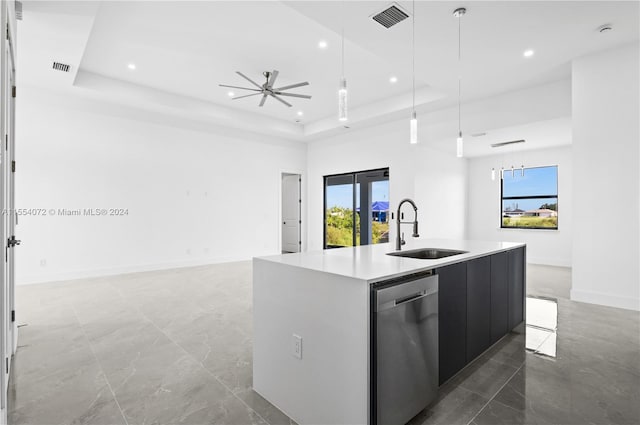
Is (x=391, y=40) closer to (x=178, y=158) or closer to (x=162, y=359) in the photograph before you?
(x=162, y=359)

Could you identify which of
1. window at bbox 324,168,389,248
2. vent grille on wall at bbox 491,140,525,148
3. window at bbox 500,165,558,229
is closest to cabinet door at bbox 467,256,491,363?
window at bbox 324,168,389,248

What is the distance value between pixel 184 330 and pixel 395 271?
94.5 inches

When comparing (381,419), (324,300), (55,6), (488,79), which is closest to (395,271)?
(324,300)

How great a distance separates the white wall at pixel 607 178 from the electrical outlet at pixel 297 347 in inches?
164

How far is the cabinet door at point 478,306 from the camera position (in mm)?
2229

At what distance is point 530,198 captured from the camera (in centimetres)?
757

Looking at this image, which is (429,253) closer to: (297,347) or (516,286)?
(516,286)

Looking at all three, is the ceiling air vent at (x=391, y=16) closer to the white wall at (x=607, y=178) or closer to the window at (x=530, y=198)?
the white wall at (x=607, y=178)

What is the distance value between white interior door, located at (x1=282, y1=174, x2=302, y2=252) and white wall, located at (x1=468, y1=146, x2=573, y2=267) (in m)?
4.67

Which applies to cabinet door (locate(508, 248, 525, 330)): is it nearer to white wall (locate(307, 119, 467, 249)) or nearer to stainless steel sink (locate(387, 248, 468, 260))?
stainless steel sink (locate(387, 248, 468, 260))

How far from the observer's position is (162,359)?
2502mm

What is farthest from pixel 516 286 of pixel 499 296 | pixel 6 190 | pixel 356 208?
pixel 356 208

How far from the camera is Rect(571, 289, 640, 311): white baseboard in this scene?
3723mm

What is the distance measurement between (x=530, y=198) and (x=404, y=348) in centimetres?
756
